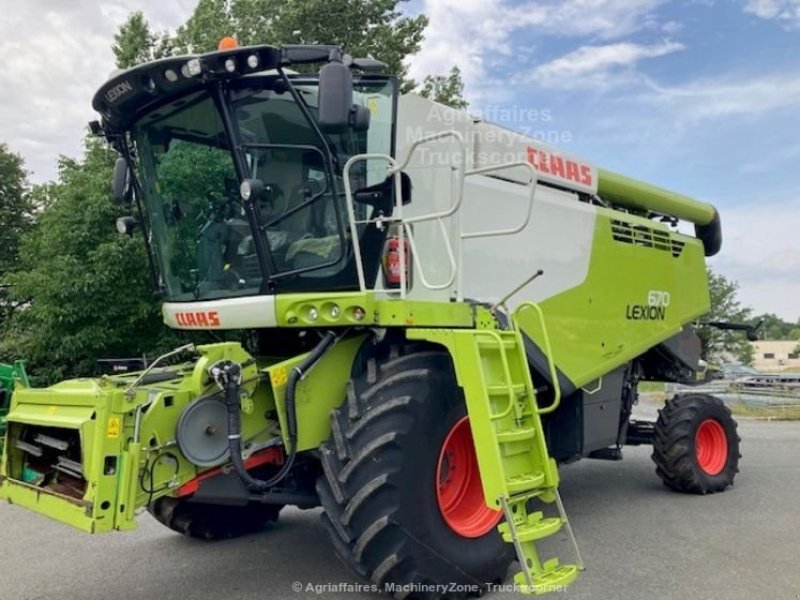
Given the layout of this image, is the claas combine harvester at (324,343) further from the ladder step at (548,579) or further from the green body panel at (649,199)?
the green body panel at (649,199)

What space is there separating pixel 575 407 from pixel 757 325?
4.07m

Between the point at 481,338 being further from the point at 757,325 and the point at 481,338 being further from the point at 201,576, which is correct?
the point at 757,325

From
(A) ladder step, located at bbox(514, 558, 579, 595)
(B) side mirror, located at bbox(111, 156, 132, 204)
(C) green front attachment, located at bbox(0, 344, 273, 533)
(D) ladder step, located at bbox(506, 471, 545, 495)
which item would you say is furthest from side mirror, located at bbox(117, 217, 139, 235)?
(A) ladder step, located at bbox(514, 558, 579, 595)

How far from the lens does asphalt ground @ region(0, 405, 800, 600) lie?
162 inches

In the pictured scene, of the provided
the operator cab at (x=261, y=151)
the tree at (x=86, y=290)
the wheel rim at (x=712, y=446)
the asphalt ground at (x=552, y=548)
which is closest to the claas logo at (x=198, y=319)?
the operator cab at (x=261, y=151)

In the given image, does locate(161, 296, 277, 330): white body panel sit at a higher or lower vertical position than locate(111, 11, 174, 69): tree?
lower

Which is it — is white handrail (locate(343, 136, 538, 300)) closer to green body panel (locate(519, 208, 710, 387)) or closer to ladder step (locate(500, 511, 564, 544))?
green body panel (locate(519, 208, 710, 387))

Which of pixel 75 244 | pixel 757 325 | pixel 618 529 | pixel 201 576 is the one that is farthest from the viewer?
pixel 75 244

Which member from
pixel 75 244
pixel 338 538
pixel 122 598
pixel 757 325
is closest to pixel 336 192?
pixel 338 538

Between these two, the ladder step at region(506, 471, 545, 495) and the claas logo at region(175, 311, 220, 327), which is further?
the claas logo at region(175, 311, 220, 327)

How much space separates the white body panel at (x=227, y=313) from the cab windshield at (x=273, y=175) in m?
0.08

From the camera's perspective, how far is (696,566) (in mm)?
4496

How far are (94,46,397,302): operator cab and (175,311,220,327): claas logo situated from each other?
12 cm

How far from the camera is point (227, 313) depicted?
13.6 feet
